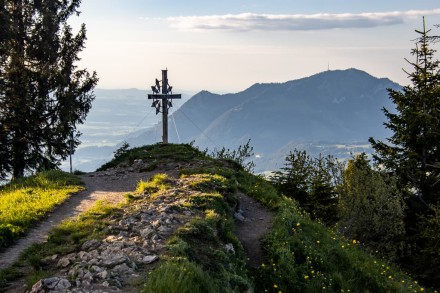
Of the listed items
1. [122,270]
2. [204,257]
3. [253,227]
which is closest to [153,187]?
[253,227]

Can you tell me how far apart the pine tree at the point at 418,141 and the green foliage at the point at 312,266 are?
14.0m

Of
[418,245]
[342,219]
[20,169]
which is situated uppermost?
[20,169]

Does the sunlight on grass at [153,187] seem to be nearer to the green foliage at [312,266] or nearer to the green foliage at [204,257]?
the green foliage at [204,257]

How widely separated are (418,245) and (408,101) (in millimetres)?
10082

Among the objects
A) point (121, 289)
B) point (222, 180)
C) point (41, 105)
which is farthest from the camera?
point (41, 105)

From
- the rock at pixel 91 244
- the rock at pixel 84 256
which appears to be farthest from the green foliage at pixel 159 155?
the rock at pixel 84 256

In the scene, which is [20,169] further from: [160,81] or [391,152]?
[391,152]

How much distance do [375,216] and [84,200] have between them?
17.1 m

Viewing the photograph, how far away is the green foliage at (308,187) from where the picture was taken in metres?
28.5

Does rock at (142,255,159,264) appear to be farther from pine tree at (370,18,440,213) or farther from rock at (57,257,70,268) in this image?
pine tree at (370,18,440,213)

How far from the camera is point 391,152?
1164 inches

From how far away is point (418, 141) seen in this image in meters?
27.8

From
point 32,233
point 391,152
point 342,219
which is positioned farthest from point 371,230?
point 32,233

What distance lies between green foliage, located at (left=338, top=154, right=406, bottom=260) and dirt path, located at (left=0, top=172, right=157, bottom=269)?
12.8 metres
